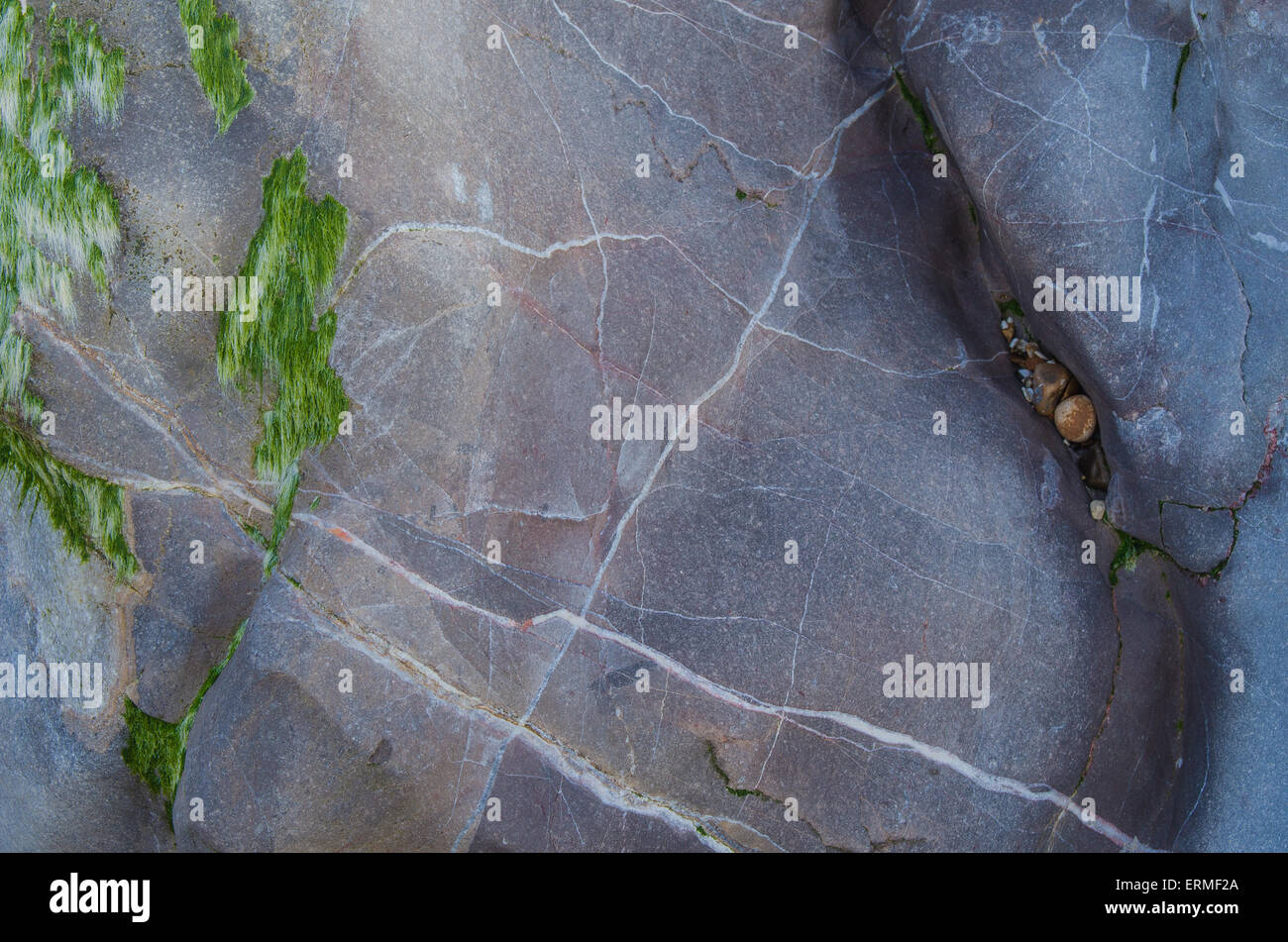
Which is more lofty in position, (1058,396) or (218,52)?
(218,52)

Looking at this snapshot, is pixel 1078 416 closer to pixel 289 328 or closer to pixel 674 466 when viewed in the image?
pixel 674 466

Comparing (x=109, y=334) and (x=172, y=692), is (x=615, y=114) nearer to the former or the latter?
(x=109, y=334)

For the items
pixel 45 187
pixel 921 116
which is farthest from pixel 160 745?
pixel 921 116

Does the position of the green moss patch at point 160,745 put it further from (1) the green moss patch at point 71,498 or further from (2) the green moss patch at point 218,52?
(2) the green moss patch at point 218,52

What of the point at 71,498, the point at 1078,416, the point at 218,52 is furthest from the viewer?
the point at 1078,416

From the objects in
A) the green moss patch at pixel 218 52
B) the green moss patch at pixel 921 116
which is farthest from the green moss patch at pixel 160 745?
the green moss patch at pixel 921 116

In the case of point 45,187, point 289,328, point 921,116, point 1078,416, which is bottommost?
point 1078,416

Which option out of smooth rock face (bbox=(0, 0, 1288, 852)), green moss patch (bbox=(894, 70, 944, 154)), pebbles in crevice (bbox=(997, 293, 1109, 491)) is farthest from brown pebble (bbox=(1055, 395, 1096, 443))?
green moss patch (bbox=(894, 70, 944, 154))
